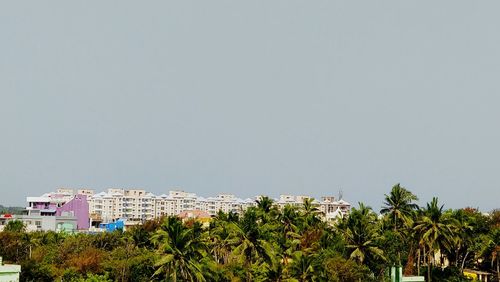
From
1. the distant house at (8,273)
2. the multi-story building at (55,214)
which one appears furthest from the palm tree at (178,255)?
the multi-story building at (55,214)

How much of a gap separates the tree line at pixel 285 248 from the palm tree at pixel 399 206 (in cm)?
13

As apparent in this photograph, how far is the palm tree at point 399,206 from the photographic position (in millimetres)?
81688

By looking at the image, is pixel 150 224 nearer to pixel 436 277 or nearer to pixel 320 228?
pixel 320 228

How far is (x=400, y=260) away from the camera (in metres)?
76.9

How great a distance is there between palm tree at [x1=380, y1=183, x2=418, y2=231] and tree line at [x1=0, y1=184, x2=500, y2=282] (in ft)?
0.44

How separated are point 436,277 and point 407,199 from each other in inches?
527

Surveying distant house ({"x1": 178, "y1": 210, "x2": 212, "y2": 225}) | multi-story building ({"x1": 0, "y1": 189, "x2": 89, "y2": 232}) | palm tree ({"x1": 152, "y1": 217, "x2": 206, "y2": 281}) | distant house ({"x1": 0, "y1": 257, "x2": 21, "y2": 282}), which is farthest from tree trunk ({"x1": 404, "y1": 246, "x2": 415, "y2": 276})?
multi-story building ({"x1": 0, "y1": 189, "x2": 89, "y2": 232})

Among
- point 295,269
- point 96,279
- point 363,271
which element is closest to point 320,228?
point 363,271

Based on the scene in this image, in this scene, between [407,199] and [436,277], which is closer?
[436,277]

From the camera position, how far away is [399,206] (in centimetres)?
8250

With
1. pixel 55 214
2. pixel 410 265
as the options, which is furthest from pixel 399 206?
pixel 55 214

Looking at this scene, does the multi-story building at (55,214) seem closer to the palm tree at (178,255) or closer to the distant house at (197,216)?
the distant house at (197,216)

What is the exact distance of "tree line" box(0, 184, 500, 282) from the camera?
56250mm

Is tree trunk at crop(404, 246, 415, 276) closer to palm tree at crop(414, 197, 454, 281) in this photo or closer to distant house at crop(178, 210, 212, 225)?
palm tree at crop(414, 197, 454, 281)
